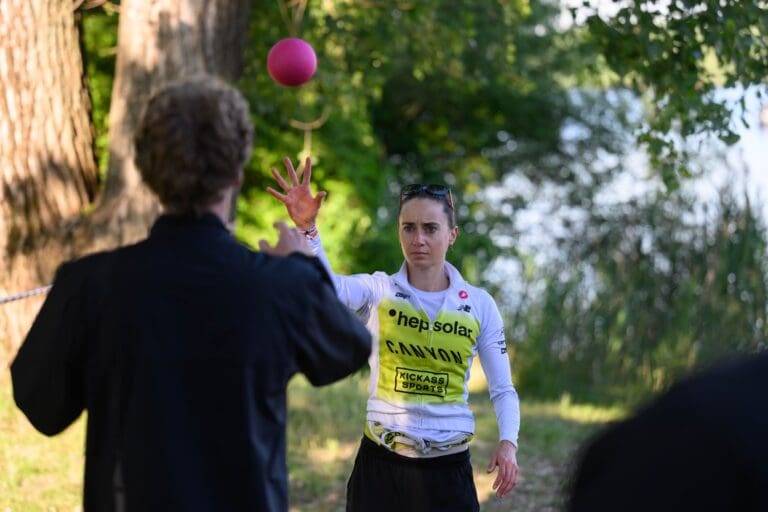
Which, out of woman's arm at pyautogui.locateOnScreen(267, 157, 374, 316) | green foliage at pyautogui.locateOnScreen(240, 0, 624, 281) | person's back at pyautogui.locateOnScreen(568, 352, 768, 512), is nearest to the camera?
person's back at pyautogui.locateOnScreen(568, 352, 768, 512)

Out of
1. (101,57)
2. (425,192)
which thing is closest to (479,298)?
(425,192)

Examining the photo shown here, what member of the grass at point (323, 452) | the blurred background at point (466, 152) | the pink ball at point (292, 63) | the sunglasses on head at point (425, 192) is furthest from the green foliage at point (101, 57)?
the sunglasses on head at point (425, 192)

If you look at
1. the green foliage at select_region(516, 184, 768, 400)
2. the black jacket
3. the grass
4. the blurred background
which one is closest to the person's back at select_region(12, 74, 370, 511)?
the black jacket

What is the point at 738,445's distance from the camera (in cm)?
114

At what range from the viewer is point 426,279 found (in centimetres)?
415

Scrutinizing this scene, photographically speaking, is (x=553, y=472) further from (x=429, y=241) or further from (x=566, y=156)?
(x=566, y=156)

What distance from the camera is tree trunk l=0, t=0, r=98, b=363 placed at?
7.39 meters

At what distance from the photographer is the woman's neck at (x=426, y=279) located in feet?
13.6

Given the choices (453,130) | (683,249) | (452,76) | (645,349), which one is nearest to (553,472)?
(645,349)

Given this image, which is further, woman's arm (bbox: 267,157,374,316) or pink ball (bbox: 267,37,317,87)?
pink ball (bbox: 267,37,317,87)

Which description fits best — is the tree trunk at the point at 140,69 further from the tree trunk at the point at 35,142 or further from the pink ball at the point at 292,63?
the pink ball at the point at 292,63

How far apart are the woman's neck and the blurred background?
8.03 ft

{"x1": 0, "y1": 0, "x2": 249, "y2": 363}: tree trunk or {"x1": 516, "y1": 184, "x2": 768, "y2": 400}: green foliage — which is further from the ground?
{"x1": 0, "y1": 0, "x2": 249, "y2": 363}: tree trunk

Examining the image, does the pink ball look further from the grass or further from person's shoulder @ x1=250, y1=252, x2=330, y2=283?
person's shoulder @ x1=250, y1=252, x2=330, y2=283
